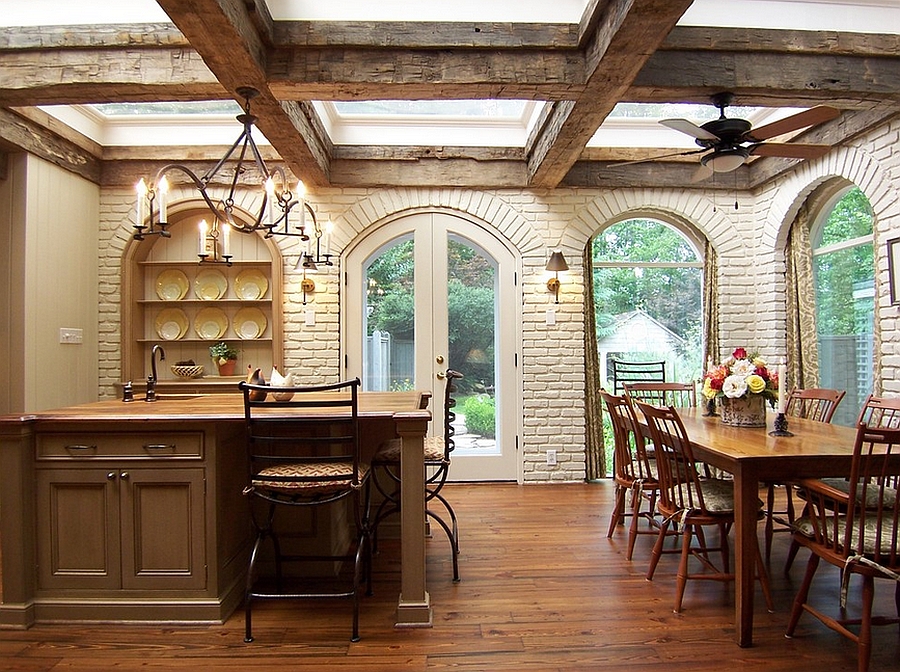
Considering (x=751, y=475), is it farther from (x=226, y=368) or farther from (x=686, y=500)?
(x=226, y=368)

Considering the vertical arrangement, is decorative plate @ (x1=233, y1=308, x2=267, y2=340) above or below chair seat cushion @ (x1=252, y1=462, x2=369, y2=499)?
above

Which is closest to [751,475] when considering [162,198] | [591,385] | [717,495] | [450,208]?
[717,495]

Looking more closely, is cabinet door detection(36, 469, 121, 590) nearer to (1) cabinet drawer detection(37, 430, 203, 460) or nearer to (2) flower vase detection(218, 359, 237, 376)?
(1) cabinet drawer detection(37, 430, 203, 460)

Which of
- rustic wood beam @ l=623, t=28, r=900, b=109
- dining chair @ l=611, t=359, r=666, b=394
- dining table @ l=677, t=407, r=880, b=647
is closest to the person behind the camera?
dining table @ l=677, t=407, r=880, b=647

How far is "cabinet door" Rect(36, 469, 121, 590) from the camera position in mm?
2578

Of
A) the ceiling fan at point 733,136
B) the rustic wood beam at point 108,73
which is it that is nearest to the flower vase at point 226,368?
the rustic wood beam at point 108,73

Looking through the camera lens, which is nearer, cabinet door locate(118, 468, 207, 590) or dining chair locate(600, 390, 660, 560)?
cabinet door locate(118, 468, 207, 590)

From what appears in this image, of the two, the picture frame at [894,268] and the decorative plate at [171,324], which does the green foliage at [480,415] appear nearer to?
the decorative plate at [171,324]

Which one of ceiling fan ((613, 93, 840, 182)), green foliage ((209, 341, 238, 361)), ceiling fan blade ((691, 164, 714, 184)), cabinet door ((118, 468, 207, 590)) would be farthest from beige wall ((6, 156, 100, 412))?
ceiling fan blade ((691, 164, 714, 184))

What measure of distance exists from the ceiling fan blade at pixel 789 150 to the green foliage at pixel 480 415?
290cm

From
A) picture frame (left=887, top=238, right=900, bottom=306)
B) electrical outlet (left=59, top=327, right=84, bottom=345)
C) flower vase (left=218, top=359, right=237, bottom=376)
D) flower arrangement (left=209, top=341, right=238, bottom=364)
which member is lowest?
flower vase (left=218, top=359, right=237, bottom=376)

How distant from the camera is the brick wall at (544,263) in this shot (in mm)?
5180

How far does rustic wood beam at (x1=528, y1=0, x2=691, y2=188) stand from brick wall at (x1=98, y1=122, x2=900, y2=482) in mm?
1026

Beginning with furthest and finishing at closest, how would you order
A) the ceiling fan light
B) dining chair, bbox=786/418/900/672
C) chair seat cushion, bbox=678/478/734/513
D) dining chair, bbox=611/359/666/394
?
1. dining chair, bbox=611/359/666/394
2. the ceiling fan light
3. chair seat cushion, bbox=678/478/734/513
4. dining chair, bbox=786/418/900/672
